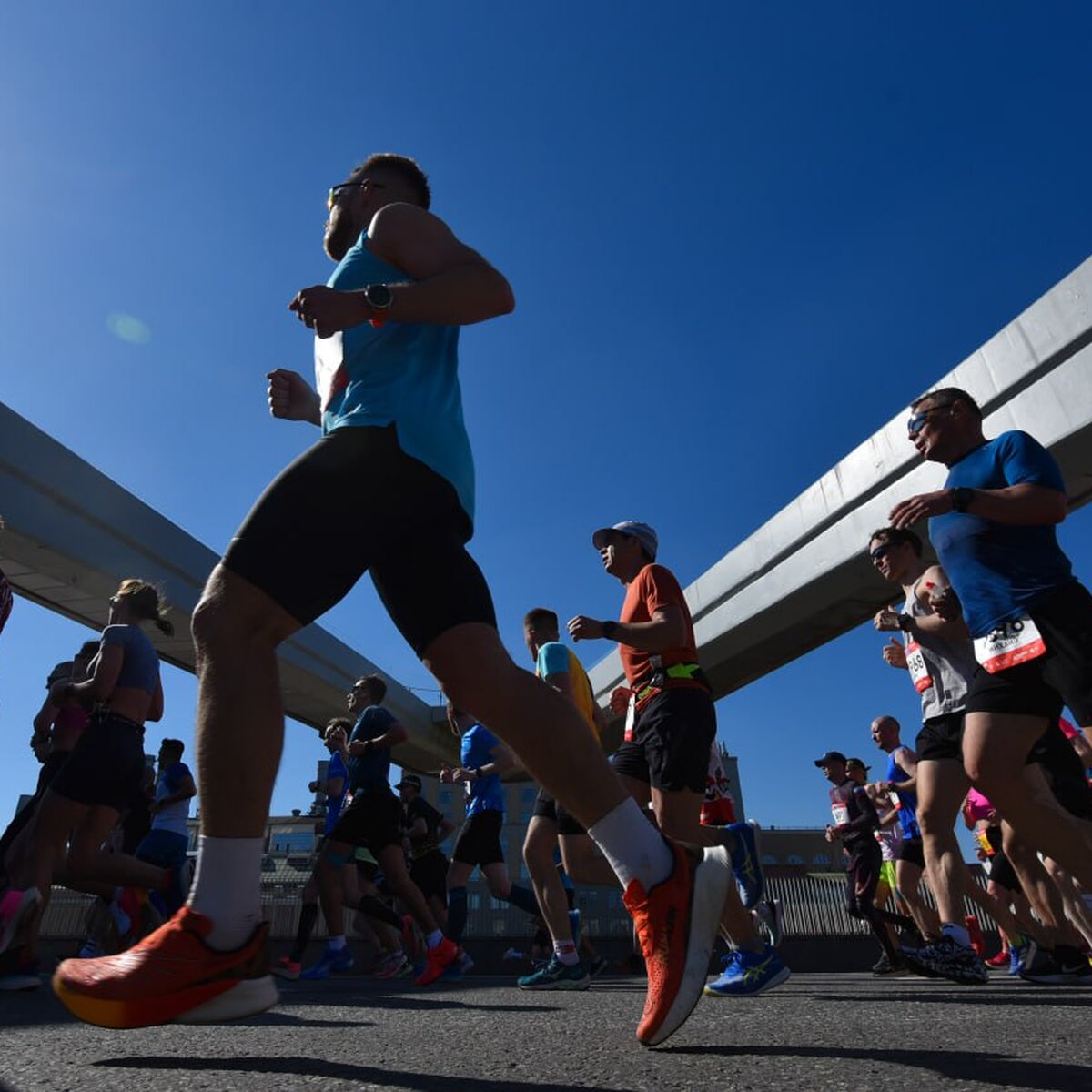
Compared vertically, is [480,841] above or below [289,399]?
below

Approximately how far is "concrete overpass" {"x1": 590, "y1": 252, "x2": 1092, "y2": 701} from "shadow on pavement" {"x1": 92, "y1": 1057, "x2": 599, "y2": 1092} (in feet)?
31.4

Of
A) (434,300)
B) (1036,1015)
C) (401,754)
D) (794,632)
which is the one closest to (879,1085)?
(1036,1015)

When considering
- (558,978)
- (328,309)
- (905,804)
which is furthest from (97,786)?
(905,804)

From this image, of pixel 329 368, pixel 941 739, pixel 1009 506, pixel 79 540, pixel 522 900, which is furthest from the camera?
pixel 79 540

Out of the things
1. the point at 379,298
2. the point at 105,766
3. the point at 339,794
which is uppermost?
the point at 339,794

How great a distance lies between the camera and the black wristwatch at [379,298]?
163cm

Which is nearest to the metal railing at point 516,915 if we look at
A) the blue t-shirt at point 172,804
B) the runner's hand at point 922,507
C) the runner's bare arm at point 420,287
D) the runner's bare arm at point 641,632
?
the blue t-shirt at point 172,804

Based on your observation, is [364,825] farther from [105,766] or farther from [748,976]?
[748,976]

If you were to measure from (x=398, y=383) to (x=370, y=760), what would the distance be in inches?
169

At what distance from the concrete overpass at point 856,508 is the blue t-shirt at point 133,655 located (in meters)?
8.94

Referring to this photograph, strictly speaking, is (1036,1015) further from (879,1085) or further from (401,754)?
(401,754)

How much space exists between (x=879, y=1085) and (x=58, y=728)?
450 centimetres

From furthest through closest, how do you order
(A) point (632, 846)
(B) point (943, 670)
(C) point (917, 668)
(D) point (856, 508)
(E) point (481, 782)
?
(D) point (856, 508) → (E) point (481, 782) → (C) point (917, 668) → (B) point (943, 670) → (A) point (632, 846)

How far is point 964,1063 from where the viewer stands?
1248 mm
